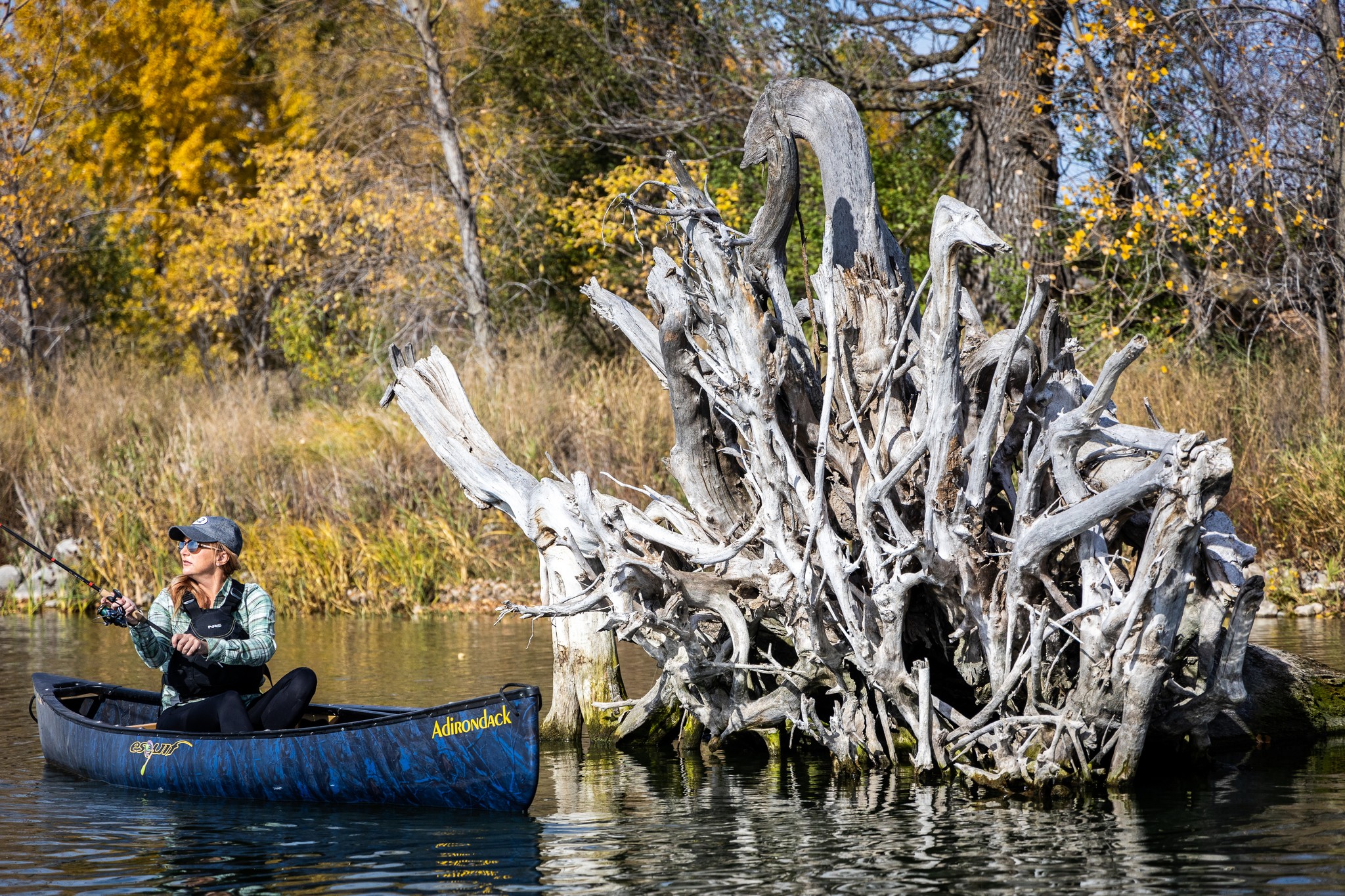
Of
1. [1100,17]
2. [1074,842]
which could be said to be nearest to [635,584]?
[1074,842]

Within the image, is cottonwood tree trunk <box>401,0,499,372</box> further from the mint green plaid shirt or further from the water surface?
the mint green plaid shirt

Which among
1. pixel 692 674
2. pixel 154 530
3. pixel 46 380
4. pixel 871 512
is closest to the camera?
pixel 871 512

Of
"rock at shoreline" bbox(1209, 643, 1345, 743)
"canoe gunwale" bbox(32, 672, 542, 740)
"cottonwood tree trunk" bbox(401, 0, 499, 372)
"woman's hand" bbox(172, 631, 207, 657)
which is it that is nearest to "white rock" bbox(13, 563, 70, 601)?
"cottonwood tree trunk" bbox(401, 0, 499, 372)

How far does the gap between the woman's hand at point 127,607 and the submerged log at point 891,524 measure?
2.26 m

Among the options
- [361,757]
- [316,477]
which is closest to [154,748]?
[361,757]

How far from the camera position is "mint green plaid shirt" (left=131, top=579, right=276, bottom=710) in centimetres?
838

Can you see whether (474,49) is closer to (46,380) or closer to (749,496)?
(46,380)

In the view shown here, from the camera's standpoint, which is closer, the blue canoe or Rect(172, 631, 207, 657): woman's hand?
the blue canoe

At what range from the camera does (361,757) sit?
25.9ft

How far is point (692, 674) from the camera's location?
29.2 feet

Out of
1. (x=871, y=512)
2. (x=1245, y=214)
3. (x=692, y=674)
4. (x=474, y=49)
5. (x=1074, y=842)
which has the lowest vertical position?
(x=1074, y=842)

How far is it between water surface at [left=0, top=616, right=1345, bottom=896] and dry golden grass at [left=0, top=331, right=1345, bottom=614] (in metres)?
8.37

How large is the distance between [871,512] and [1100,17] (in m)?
12.2

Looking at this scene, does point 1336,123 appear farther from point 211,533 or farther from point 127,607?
point 127,607
